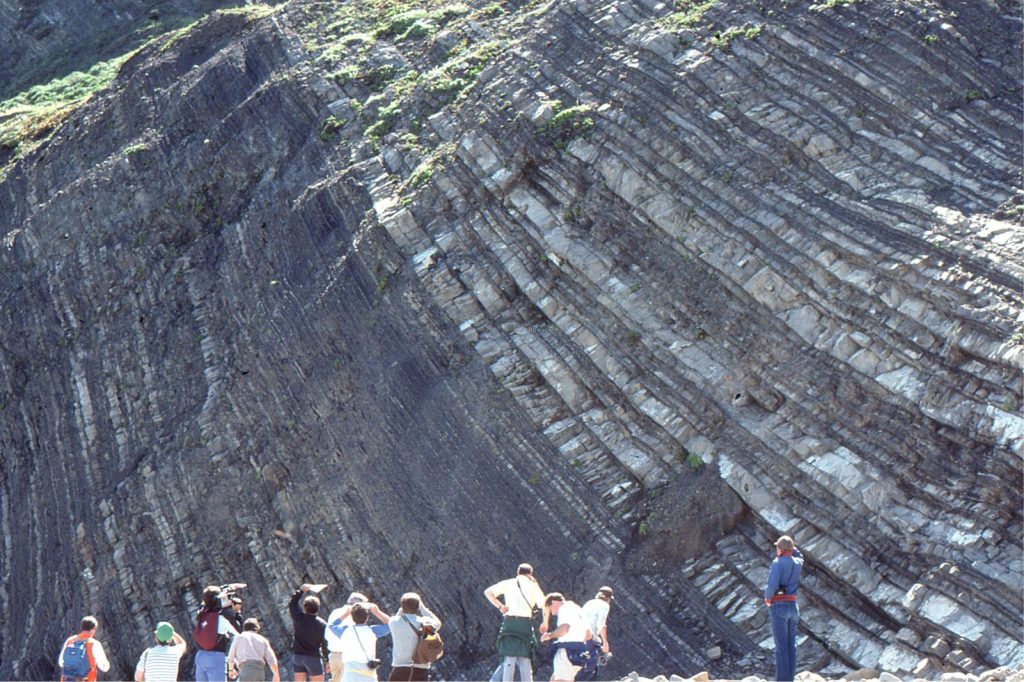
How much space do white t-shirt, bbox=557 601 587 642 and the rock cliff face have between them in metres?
2.71

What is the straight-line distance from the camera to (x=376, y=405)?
17797 millimetres

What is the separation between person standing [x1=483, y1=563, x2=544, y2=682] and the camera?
37.3ft

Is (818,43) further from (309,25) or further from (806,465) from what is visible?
(309,25)

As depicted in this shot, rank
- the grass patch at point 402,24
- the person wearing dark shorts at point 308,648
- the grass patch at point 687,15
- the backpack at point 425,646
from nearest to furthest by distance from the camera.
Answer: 1. the backpack at point 425,646
2. the person wearing dark shorts at point 308,648
3. the grass patch at point 687,15
4. the grass patch at point 402,24

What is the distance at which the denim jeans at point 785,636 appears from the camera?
1159cm

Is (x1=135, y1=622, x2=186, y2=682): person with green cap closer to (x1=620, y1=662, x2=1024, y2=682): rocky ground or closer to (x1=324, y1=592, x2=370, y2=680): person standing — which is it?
(x1=324, y1=592, x2=370, y2=680): person standing

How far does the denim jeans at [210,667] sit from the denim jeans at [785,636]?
4.14 meters

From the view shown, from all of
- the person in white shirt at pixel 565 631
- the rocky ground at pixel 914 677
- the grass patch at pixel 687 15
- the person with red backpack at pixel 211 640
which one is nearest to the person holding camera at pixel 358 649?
the person with red backpack at pixel 211 640

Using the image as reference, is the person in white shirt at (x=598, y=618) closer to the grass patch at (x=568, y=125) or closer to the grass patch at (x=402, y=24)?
the grass patch at (x=568, y=125)

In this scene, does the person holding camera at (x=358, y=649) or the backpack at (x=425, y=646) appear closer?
the backpack at (x=425, y=646)

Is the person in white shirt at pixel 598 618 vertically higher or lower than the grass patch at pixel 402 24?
lower

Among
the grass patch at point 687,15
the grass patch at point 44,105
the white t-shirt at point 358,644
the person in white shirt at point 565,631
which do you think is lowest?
the grass patch at point 44,105

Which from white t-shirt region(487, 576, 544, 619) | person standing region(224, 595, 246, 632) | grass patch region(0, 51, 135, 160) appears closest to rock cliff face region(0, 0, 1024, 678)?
white t-shirt region(487, 576, 544, 619)

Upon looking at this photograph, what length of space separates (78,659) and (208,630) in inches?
47.6
